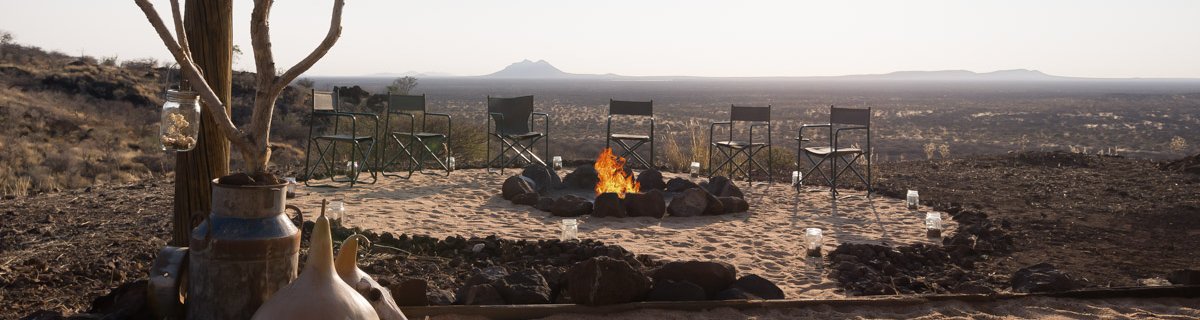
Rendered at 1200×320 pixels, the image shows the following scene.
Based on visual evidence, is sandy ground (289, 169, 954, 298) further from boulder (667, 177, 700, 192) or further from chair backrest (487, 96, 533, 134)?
chair backrest (487, 96, 533, 134)

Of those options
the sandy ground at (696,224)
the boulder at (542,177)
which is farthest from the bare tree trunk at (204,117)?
the boulder at (542,177)

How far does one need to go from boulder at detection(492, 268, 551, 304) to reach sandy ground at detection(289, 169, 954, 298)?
113 centimetres

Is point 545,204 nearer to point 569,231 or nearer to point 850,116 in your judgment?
point 569,231

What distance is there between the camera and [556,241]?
5.05 meters

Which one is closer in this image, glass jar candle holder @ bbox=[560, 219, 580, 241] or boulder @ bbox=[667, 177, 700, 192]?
glass jar candle holder @ bbox=[560, 219, 580, 241]

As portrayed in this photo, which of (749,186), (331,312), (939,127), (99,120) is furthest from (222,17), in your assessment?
(939,127)

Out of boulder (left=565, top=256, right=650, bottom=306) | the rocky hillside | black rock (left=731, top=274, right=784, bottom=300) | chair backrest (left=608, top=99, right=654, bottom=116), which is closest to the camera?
boulder (left=565, top=256, right=650, bottom=306)

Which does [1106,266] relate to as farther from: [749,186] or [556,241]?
[749,186]

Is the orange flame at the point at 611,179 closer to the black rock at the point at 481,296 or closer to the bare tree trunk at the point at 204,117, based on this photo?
the black rock at the point at 481,296

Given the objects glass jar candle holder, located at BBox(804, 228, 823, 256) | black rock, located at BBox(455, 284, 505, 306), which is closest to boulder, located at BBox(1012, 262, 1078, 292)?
glass jar candle holder, located at BBox(804, 228, 823, 256)

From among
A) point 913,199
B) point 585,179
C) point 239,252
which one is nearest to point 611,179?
point 585,179

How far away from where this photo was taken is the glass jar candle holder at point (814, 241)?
4977mm

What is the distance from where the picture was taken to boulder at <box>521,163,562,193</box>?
24.0ft

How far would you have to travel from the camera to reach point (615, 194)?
20.8 feet
